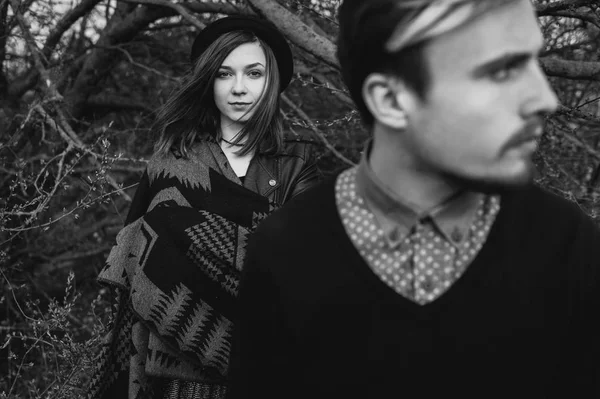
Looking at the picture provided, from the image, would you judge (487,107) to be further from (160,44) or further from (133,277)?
(160,44)

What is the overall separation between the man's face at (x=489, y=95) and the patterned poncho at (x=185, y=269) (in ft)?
5.00

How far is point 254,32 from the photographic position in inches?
118

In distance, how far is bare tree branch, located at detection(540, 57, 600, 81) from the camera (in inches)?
115

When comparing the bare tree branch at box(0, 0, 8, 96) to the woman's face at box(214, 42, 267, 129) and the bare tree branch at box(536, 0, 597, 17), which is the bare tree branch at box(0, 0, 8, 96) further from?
the bare tree branch at box(536, 0, 597, 17)

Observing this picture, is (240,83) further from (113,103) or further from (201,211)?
(113,103)

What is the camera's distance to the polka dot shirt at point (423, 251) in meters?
1.39

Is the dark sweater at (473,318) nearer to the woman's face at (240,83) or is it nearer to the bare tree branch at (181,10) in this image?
the woman's face at (240,83)

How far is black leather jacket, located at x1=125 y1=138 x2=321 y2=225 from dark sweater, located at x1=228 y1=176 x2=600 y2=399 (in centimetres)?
142

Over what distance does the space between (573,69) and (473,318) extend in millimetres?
1821

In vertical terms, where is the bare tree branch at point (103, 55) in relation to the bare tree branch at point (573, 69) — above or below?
below

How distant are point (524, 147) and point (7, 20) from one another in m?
4.31

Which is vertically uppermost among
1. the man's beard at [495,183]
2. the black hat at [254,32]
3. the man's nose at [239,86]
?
the black hat at [254,32]

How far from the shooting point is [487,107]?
4.23ft

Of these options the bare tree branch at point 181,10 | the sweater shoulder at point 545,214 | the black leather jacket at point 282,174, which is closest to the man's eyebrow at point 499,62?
the sweater shoulder at point 545,214
